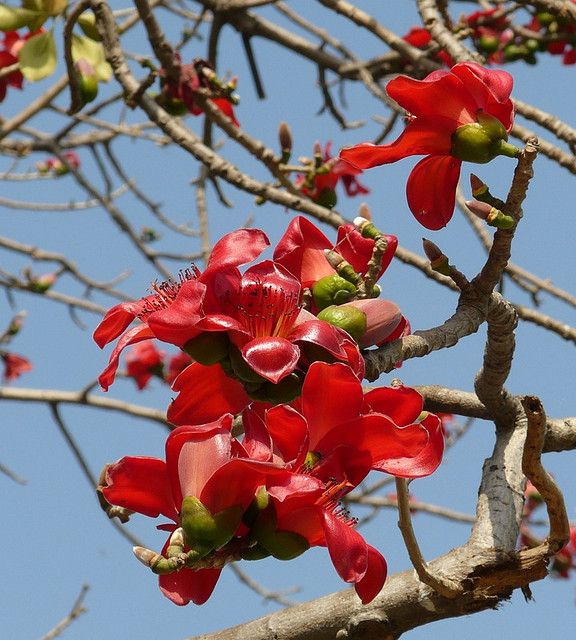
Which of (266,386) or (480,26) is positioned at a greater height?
(480,26)

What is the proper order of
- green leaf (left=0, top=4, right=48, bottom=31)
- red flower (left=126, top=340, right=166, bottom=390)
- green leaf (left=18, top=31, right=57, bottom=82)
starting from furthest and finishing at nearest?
red flower (left=126, top=340, right=166, bottom=390) → green leaf (left=18, top=31, right=57, bottom=82) → green leaf (left=0, top=4, right=48, bottom=31)

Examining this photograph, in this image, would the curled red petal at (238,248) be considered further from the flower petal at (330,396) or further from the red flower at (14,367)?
the red flower at (14,367)

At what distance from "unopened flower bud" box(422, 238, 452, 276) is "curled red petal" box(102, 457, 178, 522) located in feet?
1.46

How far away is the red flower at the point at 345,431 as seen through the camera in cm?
110

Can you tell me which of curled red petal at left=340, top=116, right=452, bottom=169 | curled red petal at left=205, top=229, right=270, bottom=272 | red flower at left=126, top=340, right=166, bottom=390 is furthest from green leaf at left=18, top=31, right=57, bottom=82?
red flower at left=126, top=340, right=166, bottom=390

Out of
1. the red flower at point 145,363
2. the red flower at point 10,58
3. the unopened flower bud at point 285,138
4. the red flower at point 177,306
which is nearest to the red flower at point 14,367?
the red flower at point 145,363

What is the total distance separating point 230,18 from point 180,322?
2.47 meters

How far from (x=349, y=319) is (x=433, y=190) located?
0.31 metres

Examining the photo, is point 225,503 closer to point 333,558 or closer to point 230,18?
point 333,558

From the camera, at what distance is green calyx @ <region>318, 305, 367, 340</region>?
118 cm

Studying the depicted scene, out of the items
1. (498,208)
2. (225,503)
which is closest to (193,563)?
(225,503)

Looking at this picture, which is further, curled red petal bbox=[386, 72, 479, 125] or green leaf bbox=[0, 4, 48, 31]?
green leaf bbox=[0, 4, 48, 31]

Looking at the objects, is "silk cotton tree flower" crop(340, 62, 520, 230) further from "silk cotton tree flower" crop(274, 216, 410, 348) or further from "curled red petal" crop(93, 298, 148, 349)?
"curled red petal" crop(93, 298, 148, 349)

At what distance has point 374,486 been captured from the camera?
381cm
